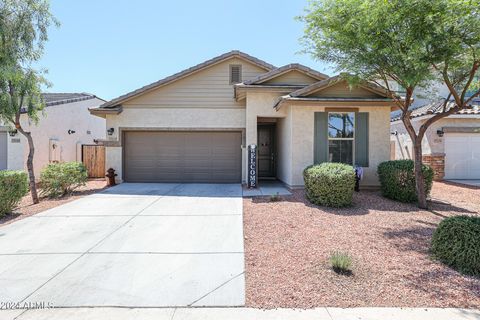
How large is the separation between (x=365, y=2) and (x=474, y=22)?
2204 millimetres

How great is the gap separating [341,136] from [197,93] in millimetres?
6470

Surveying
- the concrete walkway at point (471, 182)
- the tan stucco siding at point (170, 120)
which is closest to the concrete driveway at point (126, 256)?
the tan stucco siding at point (170, 120)

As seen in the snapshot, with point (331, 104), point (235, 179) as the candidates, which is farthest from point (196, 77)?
point (331, 104)

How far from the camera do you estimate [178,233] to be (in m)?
5.82

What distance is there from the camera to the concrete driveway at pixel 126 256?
11.6 ft

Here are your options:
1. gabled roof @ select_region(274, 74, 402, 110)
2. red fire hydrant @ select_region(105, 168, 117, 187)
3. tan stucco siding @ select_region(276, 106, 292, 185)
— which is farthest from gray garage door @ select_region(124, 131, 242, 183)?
gabled roof @ select_region(274, 74, 402, 110)

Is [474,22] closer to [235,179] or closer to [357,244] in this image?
[357,244]

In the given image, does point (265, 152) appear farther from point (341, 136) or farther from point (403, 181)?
point (403, 181)

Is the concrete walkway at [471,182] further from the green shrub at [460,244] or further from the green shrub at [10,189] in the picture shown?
the green shrub at [10,189]

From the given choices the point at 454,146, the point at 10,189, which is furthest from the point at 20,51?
the point at 454,146

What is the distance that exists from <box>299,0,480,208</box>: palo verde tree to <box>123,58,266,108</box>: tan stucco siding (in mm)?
5350

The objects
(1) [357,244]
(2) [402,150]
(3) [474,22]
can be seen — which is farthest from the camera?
(2) [402,150]

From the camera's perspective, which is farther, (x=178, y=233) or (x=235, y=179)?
(x=235, y=179)

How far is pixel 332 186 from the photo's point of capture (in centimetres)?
759
